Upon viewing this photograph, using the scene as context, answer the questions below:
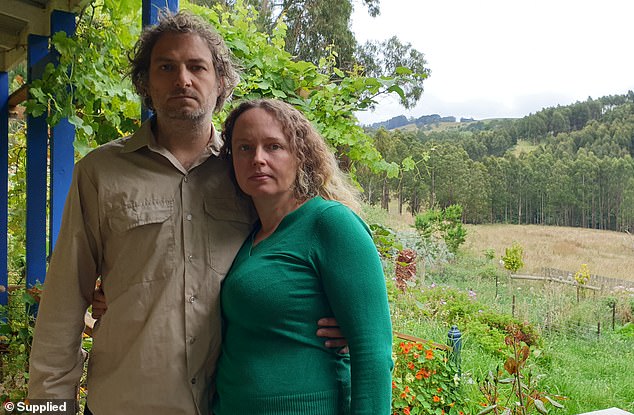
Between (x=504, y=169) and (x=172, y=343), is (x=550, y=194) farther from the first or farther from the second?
(x=172, y=343)

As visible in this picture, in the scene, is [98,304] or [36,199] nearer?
[98,304]

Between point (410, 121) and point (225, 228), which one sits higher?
point (410, 121)

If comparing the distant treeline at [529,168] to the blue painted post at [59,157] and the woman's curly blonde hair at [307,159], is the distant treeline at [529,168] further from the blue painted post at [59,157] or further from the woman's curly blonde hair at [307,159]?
the woman's curly blonde hair at [307,159]

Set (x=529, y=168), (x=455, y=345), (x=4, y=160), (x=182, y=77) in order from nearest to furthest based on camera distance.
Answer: (x=182, y=77), (x=455, y=345), (x=4, y=160), (x=529, y=168)

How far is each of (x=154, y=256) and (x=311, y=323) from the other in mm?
355

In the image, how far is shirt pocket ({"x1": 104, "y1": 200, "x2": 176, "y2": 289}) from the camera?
1140mm

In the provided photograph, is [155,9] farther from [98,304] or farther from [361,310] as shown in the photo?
[361,310]

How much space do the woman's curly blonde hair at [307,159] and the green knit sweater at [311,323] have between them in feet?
0.20

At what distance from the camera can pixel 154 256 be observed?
45.1 inches

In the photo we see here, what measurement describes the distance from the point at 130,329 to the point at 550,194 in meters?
3.53

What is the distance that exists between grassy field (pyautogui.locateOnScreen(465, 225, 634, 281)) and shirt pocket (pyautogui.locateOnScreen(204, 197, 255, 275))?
3.01 metres


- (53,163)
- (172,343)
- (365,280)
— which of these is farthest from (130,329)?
(53,163)

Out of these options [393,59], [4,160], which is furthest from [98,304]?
[393,59]

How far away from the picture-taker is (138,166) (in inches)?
47.8
